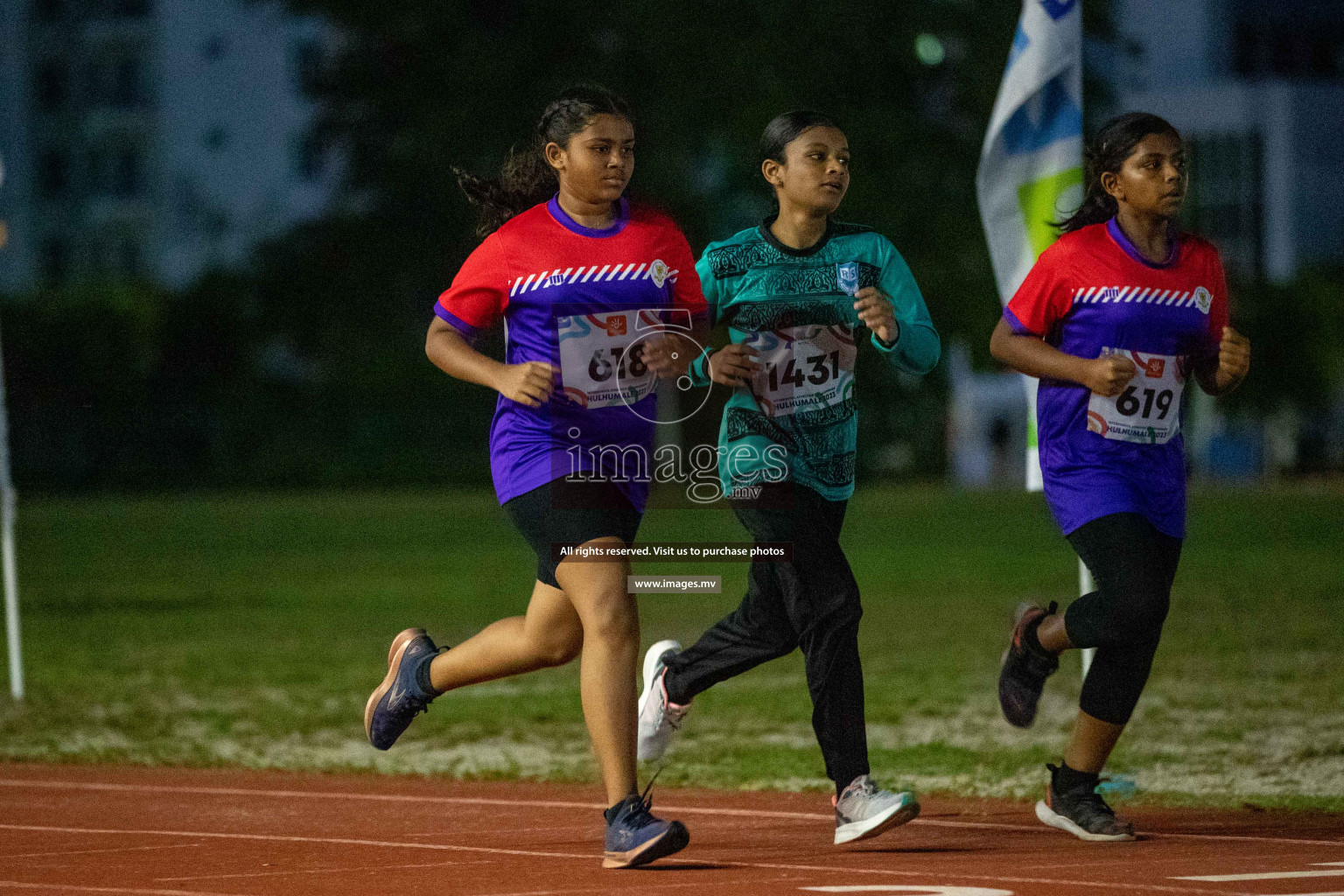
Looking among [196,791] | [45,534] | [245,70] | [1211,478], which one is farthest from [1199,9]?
[196,791]

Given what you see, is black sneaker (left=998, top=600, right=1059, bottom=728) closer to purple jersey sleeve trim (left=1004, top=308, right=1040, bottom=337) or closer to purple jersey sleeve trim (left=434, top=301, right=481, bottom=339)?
purple jersey sleeve trim (left=1004, top=308, right=1040, bottom=337)

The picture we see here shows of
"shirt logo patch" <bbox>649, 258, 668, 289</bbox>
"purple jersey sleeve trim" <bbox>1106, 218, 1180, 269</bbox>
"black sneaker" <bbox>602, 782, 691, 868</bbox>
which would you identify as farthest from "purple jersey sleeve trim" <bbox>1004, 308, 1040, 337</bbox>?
"black sneaker" <bbox>602, 782, 691, 868</bbox>

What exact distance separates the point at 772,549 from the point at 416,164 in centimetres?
3646

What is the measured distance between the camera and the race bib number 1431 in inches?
242

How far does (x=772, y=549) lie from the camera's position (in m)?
6.16

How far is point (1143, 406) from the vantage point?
6148mm

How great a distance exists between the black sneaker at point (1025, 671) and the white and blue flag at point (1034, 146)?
5.42ft

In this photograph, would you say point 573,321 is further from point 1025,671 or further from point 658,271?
point 1025,671

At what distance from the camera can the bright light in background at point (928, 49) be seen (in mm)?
36562

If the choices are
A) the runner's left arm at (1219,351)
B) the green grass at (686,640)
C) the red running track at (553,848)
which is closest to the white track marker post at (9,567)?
the green grass at (686,640)

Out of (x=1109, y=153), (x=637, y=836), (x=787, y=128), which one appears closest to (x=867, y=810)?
(x=637, y=836)

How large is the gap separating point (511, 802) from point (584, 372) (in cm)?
218

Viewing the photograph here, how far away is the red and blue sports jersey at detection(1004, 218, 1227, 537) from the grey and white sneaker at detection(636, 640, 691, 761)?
5.11 ft

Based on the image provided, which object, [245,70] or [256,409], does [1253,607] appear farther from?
[245,70]
